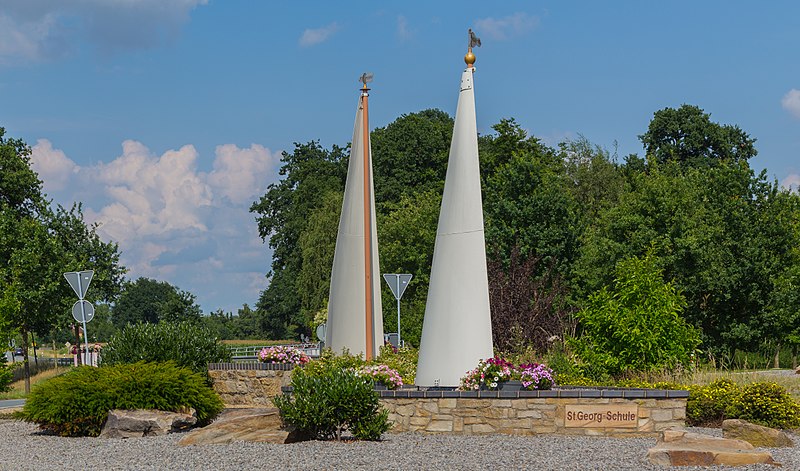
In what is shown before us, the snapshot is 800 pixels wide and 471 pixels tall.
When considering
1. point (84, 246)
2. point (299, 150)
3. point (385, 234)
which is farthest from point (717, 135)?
point (84, 246)

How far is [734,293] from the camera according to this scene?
33.1 metres

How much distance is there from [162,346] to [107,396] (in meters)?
4.72

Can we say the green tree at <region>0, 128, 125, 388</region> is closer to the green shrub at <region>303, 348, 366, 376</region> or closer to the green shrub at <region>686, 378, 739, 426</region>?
the green shrub at <region>303, 348, 366, 376</region>

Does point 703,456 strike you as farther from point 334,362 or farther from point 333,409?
point 334,362

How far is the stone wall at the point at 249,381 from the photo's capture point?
2111cm

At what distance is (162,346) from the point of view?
69.2ft

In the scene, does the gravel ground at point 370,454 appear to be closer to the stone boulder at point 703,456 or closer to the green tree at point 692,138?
the stone boulder at point 703,456

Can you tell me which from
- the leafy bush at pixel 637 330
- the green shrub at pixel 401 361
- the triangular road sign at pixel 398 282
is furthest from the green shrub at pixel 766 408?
Result: the triangular road sign at pixel 398 282

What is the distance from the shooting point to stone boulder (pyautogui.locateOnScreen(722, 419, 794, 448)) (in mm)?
13883

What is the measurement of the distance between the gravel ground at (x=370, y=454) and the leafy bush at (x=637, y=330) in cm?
523

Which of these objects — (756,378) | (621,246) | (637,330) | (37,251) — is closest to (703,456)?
(637,330)

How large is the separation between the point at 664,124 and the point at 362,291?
4484 centimetres

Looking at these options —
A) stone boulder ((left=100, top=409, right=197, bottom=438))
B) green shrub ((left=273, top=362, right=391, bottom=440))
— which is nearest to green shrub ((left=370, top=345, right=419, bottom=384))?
green shrub ((left=273, top=362, right=391, bottom=440))

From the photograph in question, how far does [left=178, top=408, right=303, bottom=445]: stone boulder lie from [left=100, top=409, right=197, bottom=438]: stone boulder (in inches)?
62.2
